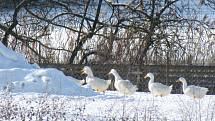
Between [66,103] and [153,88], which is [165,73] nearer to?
[153,88]

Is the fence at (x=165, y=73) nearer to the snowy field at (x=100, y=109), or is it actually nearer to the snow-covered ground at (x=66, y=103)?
the snow-covered ground at (x=66, y=103)

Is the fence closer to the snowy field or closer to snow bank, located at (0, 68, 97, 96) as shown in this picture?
snow bank, located at (0, 68, 97, 96)

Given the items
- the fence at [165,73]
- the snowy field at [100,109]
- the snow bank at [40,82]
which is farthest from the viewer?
the fence at [165,73]

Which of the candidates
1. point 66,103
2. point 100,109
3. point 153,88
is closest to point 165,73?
point 153,88

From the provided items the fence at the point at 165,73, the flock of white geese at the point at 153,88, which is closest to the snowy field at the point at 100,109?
the flock of white geese at the point at 153,88

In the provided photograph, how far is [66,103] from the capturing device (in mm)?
10758

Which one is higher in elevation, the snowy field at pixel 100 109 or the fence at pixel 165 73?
the fence at pixel 165 73

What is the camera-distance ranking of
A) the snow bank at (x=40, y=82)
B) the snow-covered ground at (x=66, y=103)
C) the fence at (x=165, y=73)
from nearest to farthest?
the snow-covered ground at (x=66, y=103) < the snow bank at (x=40, y=82) < the fence at (x=165, y=73)

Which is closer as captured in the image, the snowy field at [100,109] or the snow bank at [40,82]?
the snowy field at [100,109]

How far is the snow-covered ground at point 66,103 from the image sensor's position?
9148 millimetres

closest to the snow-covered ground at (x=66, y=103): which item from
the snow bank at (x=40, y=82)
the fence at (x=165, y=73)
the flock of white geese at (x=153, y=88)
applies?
the snow bank at (x=40, y=82)

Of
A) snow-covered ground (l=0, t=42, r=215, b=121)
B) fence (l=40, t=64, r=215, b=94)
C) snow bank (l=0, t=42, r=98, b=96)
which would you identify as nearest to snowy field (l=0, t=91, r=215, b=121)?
snow-covered ground (l=0, t=42, r=215, b=121)

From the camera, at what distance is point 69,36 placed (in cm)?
2091

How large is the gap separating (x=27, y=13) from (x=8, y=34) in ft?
4.51
